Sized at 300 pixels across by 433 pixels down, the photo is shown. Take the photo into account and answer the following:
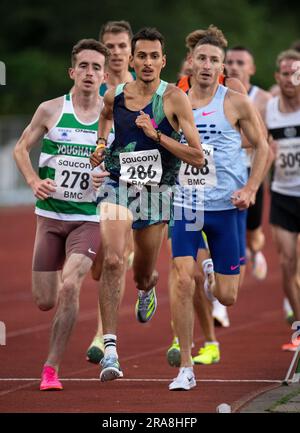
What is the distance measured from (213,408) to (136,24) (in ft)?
129

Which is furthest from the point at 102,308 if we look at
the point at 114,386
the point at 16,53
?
the point at 16,53

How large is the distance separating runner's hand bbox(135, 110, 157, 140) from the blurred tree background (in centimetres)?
3226

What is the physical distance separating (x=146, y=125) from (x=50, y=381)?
6.28 feet

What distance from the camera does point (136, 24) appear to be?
47.1 metres

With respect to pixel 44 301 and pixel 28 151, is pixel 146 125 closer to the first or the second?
pixel 28 151

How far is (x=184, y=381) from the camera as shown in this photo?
960cm

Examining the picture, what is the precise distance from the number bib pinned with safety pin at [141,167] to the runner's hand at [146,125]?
0.98ft

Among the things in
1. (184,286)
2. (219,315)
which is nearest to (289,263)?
(219,315)

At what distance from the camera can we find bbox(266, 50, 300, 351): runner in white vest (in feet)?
42.2

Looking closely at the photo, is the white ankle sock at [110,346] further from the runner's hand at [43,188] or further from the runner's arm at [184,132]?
the runner's arm at [184,132]
